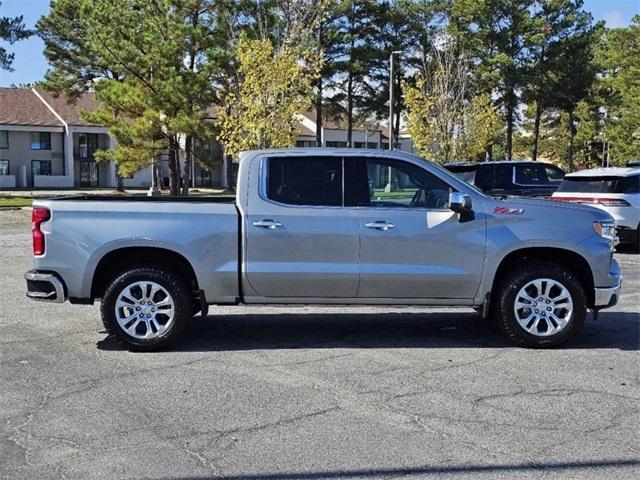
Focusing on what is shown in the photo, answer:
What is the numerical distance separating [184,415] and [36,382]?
5.00 feet

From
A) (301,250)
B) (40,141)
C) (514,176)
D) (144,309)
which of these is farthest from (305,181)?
(40,141)

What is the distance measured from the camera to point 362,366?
6062 millimetres

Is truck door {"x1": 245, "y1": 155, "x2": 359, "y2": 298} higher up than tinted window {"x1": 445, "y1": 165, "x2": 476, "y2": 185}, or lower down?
lower down

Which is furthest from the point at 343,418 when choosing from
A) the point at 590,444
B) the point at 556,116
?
the point at 556,116

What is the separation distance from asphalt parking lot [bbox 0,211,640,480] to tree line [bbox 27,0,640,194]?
17.2 metres

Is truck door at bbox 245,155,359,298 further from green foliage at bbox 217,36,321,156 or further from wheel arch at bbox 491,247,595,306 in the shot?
green foliage at bbox 217,36,321,156

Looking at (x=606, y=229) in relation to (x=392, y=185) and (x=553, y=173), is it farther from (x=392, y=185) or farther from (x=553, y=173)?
(x=553, y=173)

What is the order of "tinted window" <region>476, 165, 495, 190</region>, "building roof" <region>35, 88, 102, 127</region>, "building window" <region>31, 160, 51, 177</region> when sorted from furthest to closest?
"building roof" <region>35, 88, 102, 127</region> < "building window" <region>31, 160, 51, 177</region> < "tinted window" <region>476, 165, 495, 190</region>

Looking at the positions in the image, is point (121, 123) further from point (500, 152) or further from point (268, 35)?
point (500, 152)

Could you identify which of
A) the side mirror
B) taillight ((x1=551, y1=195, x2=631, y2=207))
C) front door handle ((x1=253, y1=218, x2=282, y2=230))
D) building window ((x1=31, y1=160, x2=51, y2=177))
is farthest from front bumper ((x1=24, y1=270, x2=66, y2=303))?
building window ((x1=31, y1=160, x2=51, y2=177))

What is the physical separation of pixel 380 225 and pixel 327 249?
0.54 meters

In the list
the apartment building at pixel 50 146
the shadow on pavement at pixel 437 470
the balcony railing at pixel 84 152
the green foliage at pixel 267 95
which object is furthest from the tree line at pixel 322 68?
the shadow on pavement at pixel 437 470

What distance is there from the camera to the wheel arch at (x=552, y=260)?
6715mm

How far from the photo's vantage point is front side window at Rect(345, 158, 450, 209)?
6617 mm
